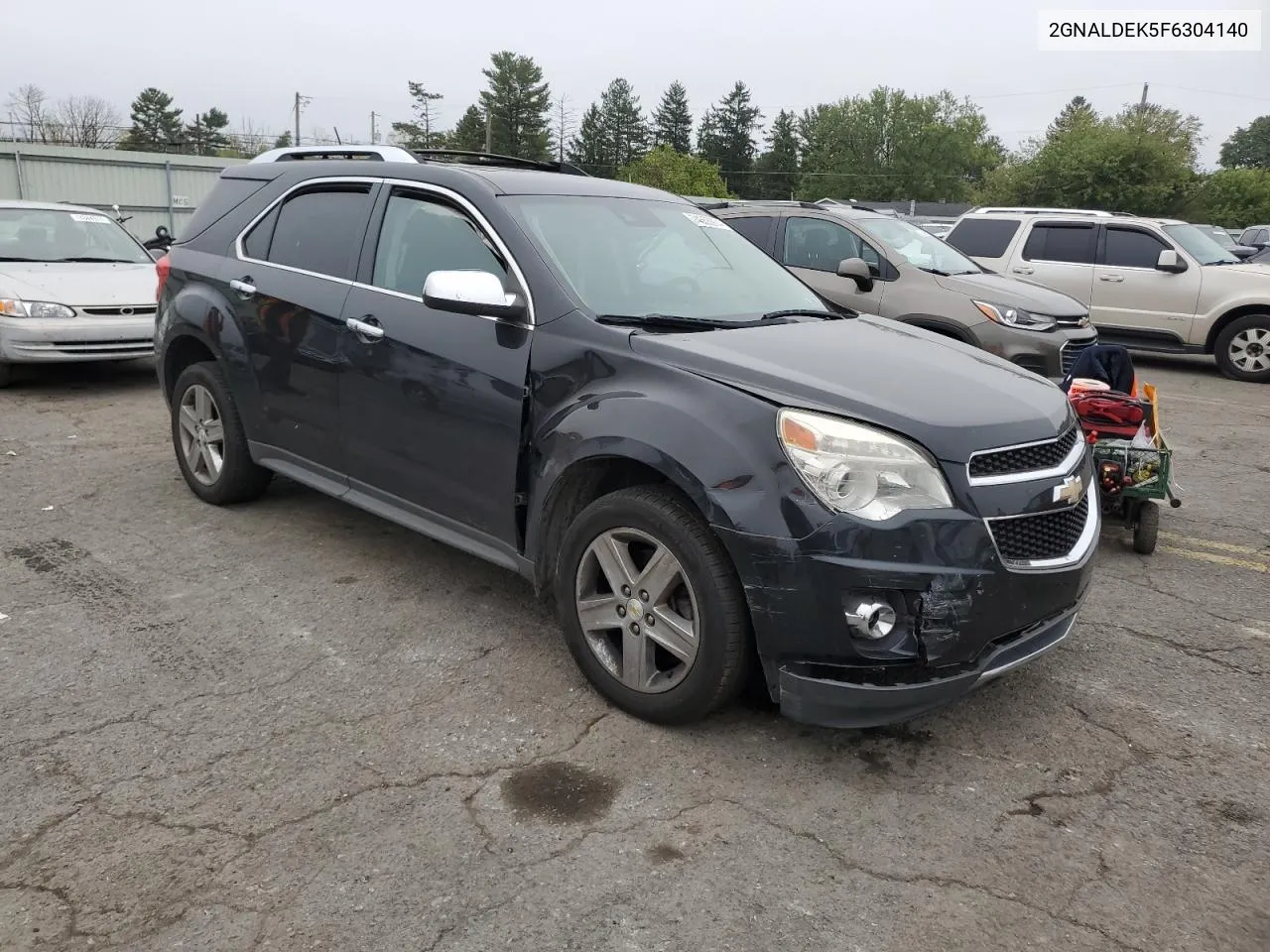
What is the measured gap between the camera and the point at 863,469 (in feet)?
9.71

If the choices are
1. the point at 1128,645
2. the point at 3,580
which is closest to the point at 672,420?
the point at 1128,645

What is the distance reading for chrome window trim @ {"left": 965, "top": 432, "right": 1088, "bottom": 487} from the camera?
3.02m

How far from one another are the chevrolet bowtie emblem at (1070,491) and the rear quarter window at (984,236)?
33.3ft

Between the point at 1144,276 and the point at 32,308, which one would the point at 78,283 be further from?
the point at 1144,276

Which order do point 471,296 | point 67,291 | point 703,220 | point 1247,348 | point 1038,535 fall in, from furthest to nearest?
1. point 1247,348
2. point 67,291
3. point 703,220
4. point 471,296
5. point 1038,535

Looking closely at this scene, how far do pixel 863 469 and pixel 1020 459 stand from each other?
58cm

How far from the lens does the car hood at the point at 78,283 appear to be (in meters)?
8.60

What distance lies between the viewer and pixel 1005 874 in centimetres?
269

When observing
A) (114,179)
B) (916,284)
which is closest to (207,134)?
(114,179)

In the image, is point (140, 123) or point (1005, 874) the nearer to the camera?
point (1005, 874)

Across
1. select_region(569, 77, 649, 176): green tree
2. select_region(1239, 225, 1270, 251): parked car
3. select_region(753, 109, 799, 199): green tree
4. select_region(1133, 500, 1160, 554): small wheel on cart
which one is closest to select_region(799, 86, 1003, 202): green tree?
select_region(753, 109, 799, 199): green tree

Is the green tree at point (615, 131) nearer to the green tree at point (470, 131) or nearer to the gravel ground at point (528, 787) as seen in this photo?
the green tree at point (470, 131)

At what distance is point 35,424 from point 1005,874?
7.42m

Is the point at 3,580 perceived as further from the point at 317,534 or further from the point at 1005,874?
the point at 1005,874
